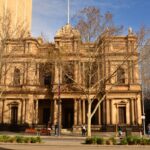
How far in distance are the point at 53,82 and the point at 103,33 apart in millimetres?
16781

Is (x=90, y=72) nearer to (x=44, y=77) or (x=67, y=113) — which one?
(x=44, y=77)

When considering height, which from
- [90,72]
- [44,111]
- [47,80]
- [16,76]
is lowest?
[44,111]

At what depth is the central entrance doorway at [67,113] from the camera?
50.6 metres

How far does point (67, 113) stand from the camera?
51.2m

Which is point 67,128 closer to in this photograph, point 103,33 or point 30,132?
point 30,132

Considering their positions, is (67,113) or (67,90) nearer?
(67,90)

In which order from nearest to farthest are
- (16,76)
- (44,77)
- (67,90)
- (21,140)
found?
(21,140) → (67,90) → (16,76) → (44,77)

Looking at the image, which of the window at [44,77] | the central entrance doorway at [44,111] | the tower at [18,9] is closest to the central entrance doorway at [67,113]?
the central entrance doorway at [44,111]

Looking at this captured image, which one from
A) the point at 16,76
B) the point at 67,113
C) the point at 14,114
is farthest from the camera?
the point at 67,113

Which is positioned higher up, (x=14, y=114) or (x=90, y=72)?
(x=90, y=72)

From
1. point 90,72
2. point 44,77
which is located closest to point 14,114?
point 44,77

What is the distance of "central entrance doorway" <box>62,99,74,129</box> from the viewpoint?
50.6 meters

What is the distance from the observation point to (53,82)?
4784cm

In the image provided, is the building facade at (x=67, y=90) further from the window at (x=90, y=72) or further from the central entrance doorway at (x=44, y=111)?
the window at (x=90, y=72)
